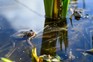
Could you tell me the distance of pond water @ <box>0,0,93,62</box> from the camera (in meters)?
2.80

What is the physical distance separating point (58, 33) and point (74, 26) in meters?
0.33

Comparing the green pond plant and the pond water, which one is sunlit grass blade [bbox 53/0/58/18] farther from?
the pond water

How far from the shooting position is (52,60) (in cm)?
239

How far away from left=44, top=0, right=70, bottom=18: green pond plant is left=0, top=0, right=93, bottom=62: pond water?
3.9 inches

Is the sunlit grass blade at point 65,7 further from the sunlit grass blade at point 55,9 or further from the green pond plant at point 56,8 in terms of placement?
the sunlit grass blade at point 55,9

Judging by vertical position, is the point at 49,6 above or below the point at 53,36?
above

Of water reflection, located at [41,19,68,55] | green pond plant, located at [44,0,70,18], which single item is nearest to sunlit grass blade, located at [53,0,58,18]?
green pond plant, located at [44,0,70,18]

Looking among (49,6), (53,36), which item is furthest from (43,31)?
(49,6)

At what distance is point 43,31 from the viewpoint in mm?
3434

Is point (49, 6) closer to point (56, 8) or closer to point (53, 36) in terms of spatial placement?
point (56, 8)

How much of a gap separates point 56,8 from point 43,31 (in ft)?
1.68

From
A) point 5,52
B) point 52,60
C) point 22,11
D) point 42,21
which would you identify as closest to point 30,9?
point 22,11

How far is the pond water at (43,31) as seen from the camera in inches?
110

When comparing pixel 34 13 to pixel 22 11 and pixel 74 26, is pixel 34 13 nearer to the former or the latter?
pixel 22 11
